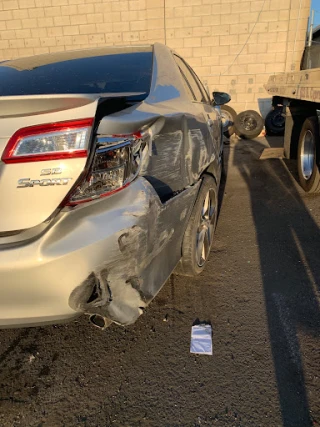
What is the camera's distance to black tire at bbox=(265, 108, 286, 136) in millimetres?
9579

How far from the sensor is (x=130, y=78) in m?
2.28

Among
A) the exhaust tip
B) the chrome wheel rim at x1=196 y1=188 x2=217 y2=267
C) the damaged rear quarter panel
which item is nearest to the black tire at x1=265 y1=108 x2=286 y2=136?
the chrome wheel rim at x1=196 y1=188 x2=217 y2=267

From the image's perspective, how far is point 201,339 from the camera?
2.13 m

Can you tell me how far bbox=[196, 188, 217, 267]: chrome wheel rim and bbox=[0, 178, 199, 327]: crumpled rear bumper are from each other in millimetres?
1111

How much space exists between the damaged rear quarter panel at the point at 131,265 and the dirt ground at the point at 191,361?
0.49 m

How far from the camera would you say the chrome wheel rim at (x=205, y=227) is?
273 centimetres

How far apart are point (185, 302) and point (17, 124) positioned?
1723 mm

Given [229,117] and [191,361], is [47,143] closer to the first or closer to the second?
[191,361]

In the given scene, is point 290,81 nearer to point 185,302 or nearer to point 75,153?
point 185,302

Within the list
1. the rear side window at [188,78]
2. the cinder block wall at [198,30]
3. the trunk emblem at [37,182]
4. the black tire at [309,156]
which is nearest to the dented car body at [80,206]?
the trunk emblem at [37,182]

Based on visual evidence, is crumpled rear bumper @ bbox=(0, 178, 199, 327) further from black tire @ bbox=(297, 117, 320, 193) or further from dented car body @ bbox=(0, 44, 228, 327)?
black tire @ bbox=(297, 117, 320, 193)

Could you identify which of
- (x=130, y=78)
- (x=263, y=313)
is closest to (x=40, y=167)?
(x=130, y=78)

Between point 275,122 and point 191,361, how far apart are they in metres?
9.05

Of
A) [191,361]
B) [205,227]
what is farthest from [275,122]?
[191,361]
